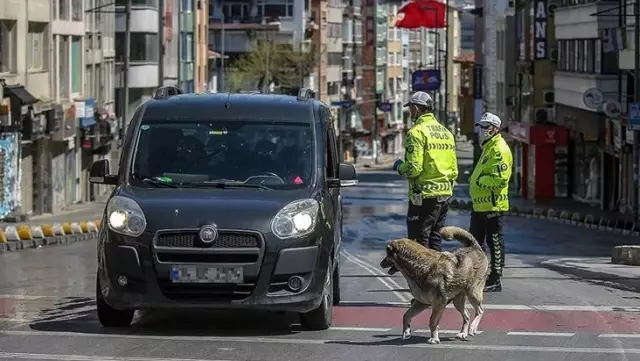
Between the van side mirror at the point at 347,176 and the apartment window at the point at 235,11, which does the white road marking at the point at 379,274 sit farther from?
the apartment window at the point at 235,11

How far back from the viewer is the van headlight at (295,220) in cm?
1109

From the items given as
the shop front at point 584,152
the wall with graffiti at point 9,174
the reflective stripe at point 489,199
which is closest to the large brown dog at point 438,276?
the reflective stripe at point 489,199

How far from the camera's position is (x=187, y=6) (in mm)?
80312

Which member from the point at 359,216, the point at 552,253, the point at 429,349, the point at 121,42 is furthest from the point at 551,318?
the point at 121,42

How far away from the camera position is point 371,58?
13138cm

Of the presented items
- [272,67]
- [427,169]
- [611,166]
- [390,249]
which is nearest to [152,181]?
[390,249]

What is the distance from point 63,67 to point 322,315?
43.5 metres

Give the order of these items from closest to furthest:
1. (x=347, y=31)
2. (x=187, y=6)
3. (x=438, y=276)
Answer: (x=438, y=276) < (x=187, y=6) < (x=347, y=31)

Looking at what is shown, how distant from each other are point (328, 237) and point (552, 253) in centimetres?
1765

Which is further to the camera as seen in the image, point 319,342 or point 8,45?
point 8,45

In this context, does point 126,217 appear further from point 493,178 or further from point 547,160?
point 547,160

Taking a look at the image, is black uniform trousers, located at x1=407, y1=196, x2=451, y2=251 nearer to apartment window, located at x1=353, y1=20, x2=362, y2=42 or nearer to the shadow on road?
the shadow on road

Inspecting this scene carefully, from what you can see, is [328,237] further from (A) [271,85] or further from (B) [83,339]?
(A) [271,85]

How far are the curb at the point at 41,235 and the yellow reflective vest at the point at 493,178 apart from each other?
14.9m
